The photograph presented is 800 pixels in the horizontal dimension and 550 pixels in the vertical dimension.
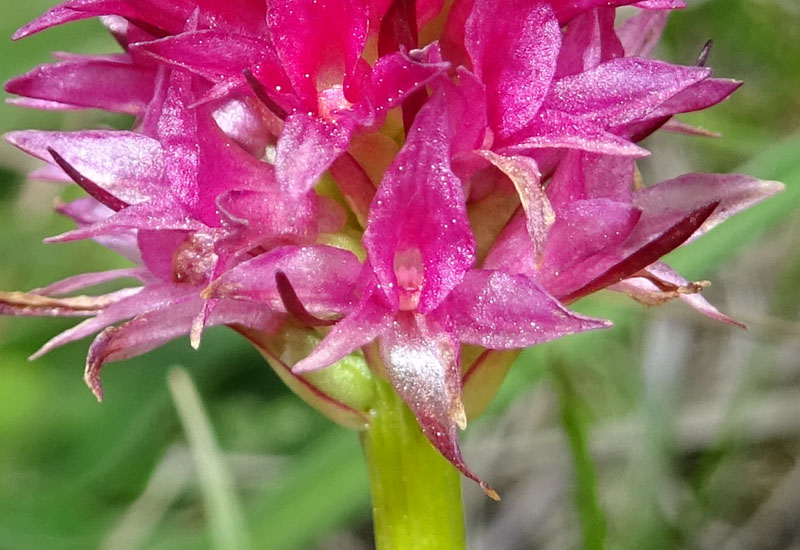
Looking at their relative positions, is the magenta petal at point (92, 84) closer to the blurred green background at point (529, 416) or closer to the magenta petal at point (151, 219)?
the magenta petal at point (151, 219)

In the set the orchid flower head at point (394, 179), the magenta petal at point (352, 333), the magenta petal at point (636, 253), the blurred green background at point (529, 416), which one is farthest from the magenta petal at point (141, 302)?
the blurred green background at point (529, 416)

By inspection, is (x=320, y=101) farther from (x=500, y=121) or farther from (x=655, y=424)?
(x=655, y=424)

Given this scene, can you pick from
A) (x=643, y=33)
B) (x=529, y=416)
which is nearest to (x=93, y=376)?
(x=643, y=33)

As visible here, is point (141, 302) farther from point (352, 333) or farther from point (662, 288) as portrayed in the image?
point (662, 288)

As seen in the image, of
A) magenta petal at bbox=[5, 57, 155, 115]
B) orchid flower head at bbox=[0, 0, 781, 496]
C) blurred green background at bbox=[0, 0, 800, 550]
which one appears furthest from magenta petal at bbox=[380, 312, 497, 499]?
blurred green background at bbox=[0, 0, 800, 550]

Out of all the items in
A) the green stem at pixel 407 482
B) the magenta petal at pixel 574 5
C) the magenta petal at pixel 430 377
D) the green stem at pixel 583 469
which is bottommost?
the green stem at pixel 583 469

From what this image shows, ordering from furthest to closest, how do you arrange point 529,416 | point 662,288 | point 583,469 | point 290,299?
point 529,416, point 583,469, point 662,288, point 290,299

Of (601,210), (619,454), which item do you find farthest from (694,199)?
(619,454)
